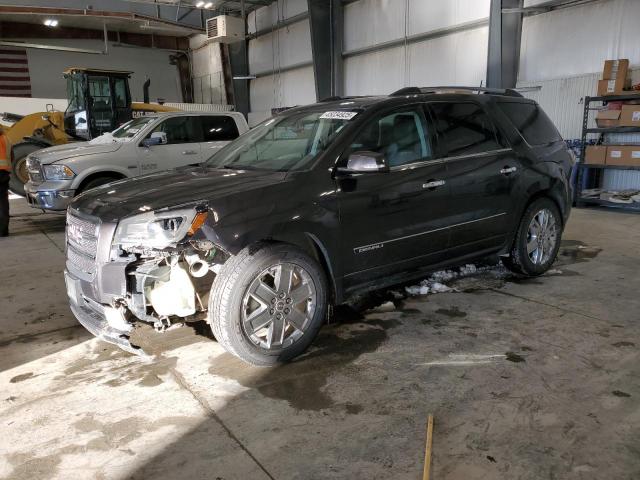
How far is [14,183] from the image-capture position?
33.3 feet

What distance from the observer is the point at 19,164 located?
392 inches

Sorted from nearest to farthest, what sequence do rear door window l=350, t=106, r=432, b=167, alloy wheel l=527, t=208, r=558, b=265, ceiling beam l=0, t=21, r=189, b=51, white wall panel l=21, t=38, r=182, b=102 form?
rear door window l=350, t=106, r=432, b=167, alloy wheel l=527, t=208, r=558, b=265, ceiling beam l=0, t=21, r=189, b=51, white wall panel l=21, t=38, r=182, b=102

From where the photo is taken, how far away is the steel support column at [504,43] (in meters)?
10.6

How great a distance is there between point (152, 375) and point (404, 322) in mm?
1818

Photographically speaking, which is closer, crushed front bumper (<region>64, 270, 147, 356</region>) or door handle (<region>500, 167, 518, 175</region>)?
crushed front bumper (<region>64, 270, 147, 356</region>)

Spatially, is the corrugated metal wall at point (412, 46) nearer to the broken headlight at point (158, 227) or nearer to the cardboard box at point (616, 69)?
the cardboard box at point (616, 69)

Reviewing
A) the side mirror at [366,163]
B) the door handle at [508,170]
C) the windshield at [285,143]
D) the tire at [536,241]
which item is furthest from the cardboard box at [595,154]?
the side mirror at [366,163]

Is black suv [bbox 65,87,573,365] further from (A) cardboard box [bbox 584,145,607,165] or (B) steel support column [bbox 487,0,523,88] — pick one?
(B) steel support column [bbox 487,0,523,88]

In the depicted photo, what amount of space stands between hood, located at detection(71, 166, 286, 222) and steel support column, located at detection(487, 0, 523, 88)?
9135 mm

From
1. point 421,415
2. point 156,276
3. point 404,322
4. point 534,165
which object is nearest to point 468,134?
point 534,165

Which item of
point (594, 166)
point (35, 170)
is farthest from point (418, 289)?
point (594, 166)

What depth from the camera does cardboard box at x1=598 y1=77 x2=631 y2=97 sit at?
849 cm

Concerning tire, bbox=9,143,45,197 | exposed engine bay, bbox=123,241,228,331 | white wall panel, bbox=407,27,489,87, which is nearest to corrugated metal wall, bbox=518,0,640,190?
white wall panel, bbox=407,27,489,87

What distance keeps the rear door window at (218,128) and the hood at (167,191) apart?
4998 millimetres
